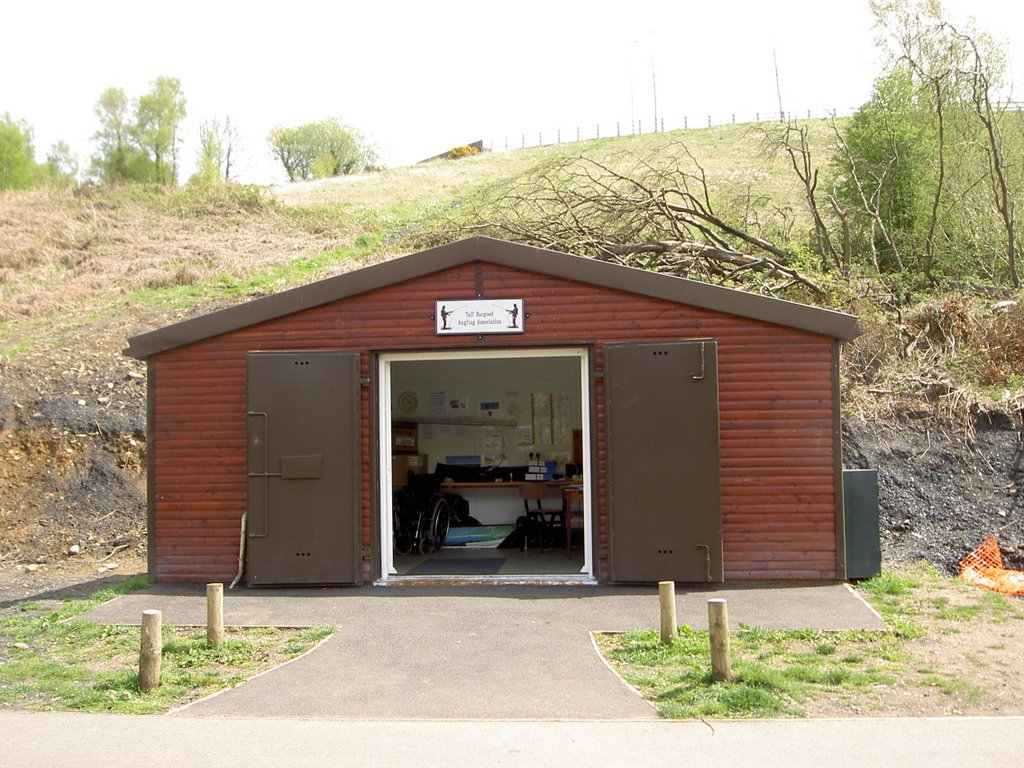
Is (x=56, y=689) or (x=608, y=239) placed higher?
(x=608, y=239)

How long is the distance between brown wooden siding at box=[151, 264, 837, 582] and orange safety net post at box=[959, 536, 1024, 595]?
2093mm

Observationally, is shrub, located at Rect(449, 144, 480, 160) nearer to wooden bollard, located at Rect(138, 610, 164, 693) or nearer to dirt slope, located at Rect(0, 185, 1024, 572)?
dirt slope, located at Rect(0, 185, 1024, 572)

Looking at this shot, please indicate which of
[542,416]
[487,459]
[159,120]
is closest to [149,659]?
[487,459]

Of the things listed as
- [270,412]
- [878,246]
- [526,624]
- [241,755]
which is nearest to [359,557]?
[270,412]

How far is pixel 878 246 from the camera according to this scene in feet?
73.5

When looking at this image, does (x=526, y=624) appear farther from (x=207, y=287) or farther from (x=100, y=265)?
(x=100, y=265)

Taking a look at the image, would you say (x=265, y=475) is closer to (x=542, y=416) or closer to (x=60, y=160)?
(x=542, y=416)

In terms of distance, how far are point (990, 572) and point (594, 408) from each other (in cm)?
528

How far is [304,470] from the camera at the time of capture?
36.0ft

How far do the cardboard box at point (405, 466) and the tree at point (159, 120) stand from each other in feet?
126

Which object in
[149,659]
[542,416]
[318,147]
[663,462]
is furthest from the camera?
[318,147]

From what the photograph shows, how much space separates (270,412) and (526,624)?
150 inches

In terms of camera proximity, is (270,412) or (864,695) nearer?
(864,695)

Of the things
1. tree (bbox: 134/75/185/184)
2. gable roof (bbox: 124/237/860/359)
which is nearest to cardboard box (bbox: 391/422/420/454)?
gable roof (bbox: 124/237/860/359)
